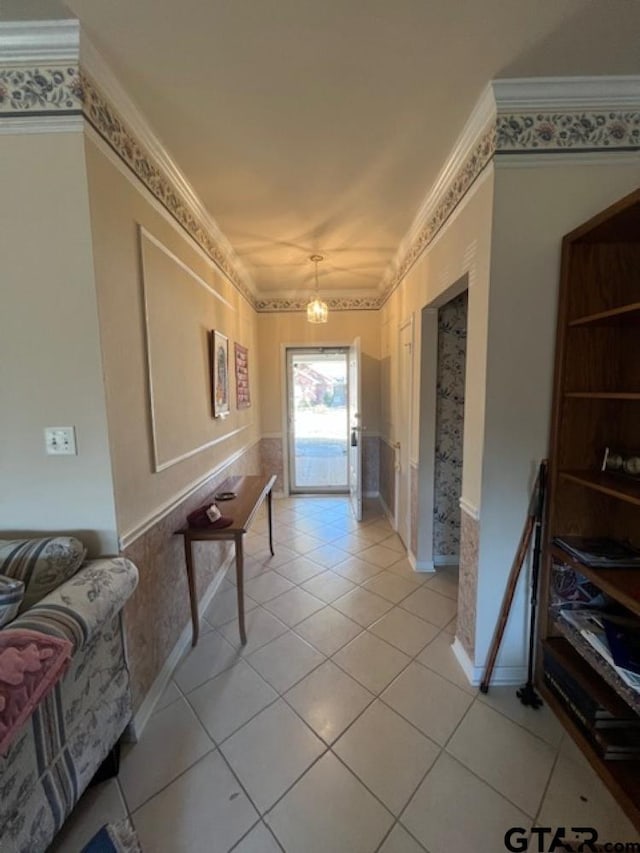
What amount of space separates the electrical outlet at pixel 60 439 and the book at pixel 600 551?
2.00m

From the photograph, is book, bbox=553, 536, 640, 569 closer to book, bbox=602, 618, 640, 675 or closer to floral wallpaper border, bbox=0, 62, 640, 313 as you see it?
book, bbox=602, 618, 640, 675

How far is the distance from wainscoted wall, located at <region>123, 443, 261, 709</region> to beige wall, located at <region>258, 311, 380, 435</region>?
8.41 feet

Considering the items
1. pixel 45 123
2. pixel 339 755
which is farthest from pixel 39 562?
pixel 45 123

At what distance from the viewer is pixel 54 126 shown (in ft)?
3.90

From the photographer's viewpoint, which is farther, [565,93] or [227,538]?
[227,538]

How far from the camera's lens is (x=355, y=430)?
12.3ft

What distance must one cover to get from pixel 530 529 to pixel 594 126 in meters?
1.71

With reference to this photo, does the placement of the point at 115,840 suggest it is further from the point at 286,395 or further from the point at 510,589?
the point at 286,395

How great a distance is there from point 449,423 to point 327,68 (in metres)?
2.11

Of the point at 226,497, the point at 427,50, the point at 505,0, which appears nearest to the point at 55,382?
the point at 226,497

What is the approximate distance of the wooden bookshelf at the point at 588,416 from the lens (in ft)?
4.50

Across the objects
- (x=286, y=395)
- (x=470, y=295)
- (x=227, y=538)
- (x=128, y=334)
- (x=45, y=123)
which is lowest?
(x=227, y=538)

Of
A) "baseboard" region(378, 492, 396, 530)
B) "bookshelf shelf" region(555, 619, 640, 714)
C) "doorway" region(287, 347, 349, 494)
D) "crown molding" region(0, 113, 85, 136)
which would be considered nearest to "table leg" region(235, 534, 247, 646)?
"bookshelf shelf" region(555, 619, 640, 714)

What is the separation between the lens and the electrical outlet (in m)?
1.30
